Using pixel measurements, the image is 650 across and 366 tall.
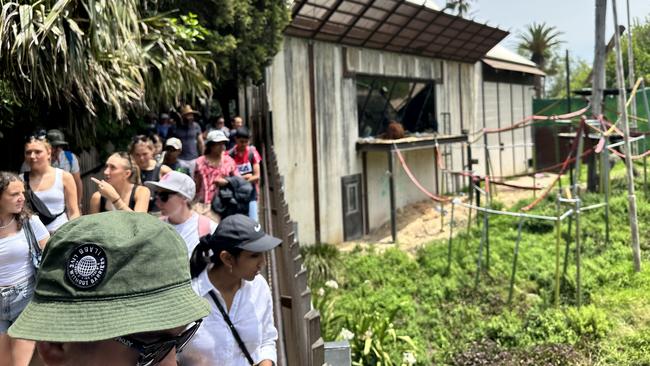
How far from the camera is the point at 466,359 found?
834 centimetres

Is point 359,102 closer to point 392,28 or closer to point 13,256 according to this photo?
point 392,28

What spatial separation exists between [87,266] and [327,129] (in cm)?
1339

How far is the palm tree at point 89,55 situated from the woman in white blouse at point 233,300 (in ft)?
12.3

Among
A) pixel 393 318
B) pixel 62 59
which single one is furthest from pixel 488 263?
pixel 62 59

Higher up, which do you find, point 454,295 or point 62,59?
point 62,59

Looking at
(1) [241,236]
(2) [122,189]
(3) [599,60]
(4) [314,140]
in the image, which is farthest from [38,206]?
(3) [599,60]

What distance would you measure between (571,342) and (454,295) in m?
2.71

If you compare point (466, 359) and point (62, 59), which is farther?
point (466, 359)

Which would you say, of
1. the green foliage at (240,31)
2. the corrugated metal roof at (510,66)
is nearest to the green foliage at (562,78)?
the corrugated metal roof at (510,66)

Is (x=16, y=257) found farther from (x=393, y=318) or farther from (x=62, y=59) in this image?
(x=393, y=318)

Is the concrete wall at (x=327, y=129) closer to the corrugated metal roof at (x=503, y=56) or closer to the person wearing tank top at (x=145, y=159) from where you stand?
the corrugated metal roof at (x=503, y=56)

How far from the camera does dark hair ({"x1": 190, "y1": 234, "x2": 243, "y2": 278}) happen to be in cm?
249

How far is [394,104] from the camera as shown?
17.7 metres

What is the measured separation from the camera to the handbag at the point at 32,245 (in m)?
3.31
